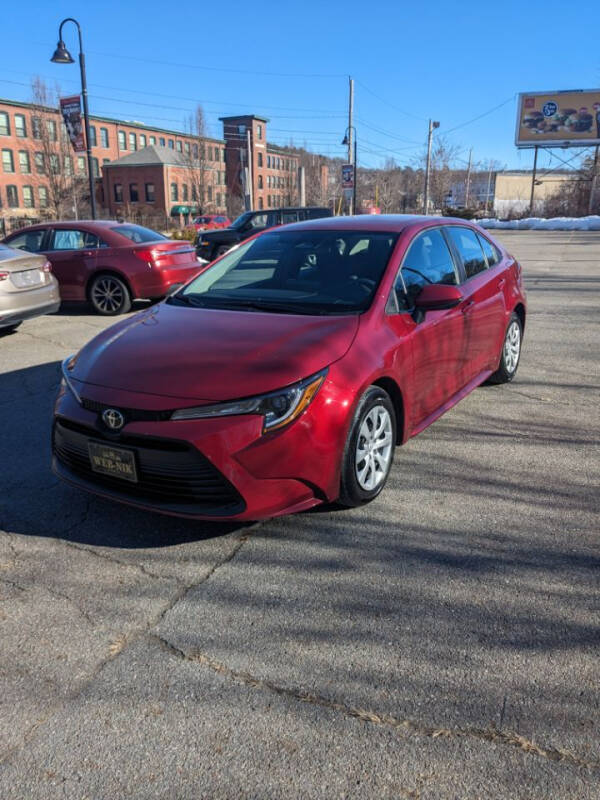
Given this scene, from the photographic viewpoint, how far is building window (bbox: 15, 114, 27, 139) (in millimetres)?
60625

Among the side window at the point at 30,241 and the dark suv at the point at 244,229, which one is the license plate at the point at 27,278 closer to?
the side window at the point at 30,241

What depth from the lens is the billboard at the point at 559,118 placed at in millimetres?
52656

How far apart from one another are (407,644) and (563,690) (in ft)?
1.93

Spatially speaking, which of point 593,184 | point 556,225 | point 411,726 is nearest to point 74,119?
point 411,726

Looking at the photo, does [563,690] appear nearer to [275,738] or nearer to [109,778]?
[275,738]

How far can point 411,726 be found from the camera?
217cm

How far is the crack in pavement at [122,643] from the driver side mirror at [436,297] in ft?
5.55

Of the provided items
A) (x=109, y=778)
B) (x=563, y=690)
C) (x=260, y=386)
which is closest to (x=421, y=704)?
(x=563, y=690)

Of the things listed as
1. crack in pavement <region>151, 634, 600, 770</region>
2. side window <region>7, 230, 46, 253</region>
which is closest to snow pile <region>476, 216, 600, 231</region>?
side window <region>7, 230, 46, 253</region>

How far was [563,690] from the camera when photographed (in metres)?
2.33

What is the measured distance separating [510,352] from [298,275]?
8.85 ft

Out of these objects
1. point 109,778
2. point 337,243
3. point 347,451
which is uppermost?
point 337,243

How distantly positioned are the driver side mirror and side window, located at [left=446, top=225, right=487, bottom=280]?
46.8 inches

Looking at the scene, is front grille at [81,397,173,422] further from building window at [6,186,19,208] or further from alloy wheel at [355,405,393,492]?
building window at [6,186,19,208]
